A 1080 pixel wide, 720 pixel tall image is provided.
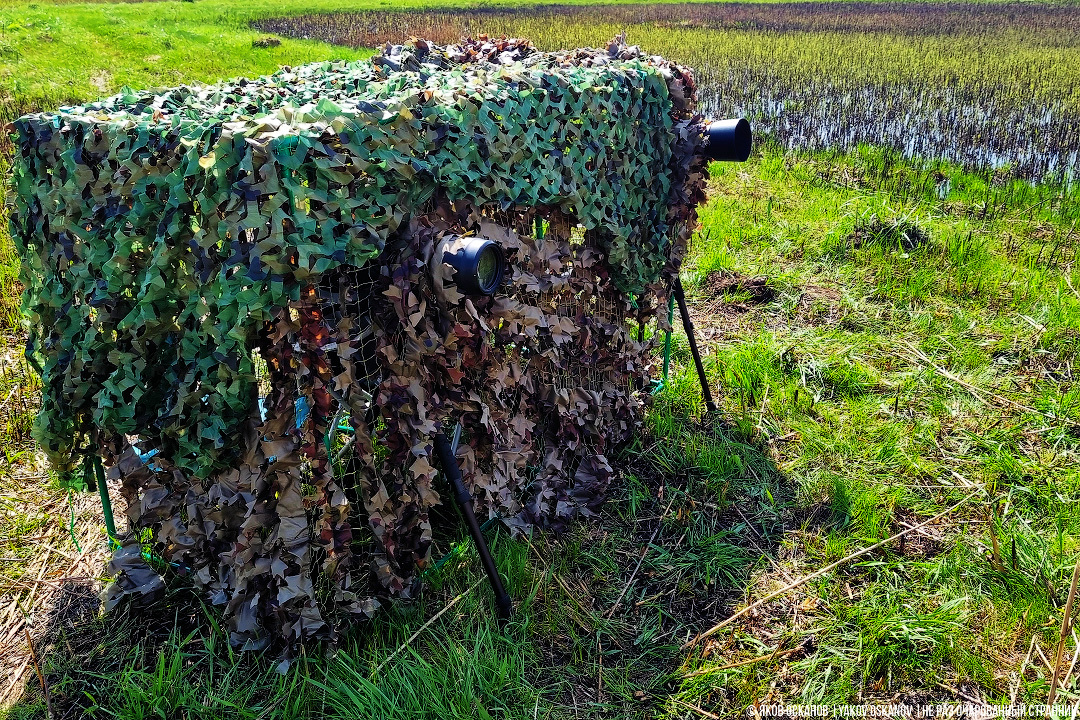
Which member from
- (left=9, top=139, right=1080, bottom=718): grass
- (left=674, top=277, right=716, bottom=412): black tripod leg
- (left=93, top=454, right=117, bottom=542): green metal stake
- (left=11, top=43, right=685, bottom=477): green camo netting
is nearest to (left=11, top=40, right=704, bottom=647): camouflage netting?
(left=11, top=43, right=685, bottom=477): green camo netting

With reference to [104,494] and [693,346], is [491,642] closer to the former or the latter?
[104,494]

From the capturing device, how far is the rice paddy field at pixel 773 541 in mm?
2773

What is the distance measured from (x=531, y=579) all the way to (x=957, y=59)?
16018 mm

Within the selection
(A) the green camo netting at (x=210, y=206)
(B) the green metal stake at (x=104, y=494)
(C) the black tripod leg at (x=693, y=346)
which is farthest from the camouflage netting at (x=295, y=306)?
(C) the black tripod leg at (x=693, y=346)

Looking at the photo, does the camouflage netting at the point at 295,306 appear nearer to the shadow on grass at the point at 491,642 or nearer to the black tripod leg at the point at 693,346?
the shadow on grass at the point at 491,642

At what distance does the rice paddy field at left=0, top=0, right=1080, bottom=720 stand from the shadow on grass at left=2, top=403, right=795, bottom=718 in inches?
0.4

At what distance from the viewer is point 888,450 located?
13.7ft

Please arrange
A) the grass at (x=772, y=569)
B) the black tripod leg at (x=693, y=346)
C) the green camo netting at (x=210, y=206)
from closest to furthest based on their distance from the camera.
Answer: the green camo netting at (x=210, y=206)
the grass at (x=772, y=569)
the black tripod leg at (x=693, y=346)

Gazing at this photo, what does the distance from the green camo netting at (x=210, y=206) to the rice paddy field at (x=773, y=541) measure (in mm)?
851

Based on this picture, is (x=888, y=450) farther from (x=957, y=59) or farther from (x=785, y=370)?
(x=957, y=59)

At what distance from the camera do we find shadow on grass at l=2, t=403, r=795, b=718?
2.66 meters

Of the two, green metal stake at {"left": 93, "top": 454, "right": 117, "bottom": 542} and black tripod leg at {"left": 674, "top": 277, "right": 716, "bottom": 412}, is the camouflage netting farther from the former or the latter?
black tripod leg at {"left": 674, "top": 277, "right": 716, "bottom": 412}

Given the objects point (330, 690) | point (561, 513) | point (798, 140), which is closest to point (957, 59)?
point (798, 140)

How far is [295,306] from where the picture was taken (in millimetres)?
2381
